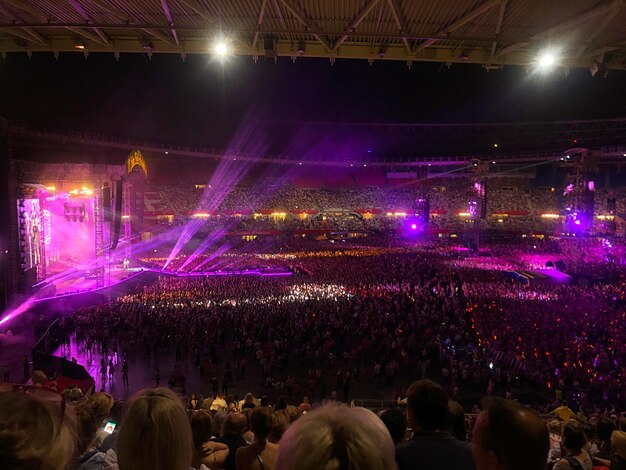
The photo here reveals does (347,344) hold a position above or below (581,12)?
below

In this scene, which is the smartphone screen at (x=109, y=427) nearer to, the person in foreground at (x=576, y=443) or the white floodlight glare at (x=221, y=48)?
the person in foreground at (x=576, y=443)

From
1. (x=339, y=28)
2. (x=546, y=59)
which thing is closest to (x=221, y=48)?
(x=339, y=28)

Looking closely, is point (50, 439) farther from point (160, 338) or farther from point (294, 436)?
point (160, 338)

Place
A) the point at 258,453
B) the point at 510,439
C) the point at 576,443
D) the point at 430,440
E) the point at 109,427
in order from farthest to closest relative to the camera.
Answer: the point at 109,427, the point at 576,443, the point at 258,453, the point at 430,440, the point at 510,439

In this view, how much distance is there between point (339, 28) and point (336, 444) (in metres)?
6.10

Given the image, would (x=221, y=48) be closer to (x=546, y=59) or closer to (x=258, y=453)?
(x=546, y=59)

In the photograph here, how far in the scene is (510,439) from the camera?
6.14 ft

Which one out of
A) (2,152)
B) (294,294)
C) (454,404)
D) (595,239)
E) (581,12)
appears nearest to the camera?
(454,404)

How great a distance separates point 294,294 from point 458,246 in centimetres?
2371

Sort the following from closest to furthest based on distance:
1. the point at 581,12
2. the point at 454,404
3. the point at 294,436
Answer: the point at 294,436 → the point at 454,404 → the point at 581,12

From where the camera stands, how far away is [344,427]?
3.79 ft

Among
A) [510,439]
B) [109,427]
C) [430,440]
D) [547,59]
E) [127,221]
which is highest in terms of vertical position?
[547,59]

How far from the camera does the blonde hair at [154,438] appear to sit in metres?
1.50

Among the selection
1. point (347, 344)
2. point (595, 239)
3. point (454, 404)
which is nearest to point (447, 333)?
point (347, 344)
